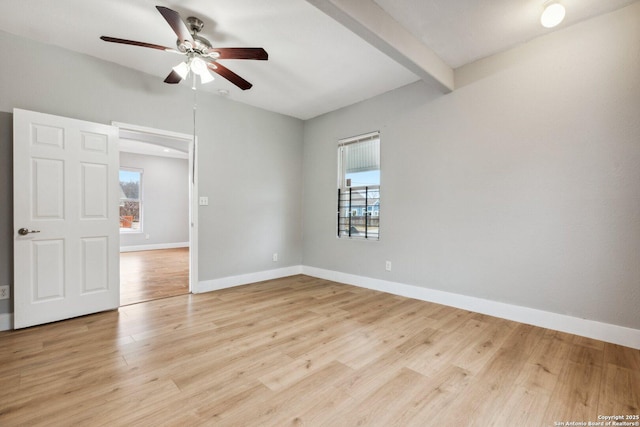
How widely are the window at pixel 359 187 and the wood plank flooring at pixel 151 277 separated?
2.63m

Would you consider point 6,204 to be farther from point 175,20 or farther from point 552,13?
point 552,13

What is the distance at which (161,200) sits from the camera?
340 inches

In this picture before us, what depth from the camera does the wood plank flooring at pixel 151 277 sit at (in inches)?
151

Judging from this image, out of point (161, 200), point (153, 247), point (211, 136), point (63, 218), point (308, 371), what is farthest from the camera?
point (161, 200)

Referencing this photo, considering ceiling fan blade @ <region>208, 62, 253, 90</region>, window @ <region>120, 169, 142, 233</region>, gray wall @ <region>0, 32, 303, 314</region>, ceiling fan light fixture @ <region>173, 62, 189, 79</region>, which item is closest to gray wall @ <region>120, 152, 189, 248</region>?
window @ <region>120, 169, 142, 233</region>

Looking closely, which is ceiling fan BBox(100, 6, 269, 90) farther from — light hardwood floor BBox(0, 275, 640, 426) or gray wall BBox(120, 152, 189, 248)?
gray wall BBox(120, 152, 189, 248)

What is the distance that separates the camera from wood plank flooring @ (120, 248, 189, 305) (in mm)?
3836

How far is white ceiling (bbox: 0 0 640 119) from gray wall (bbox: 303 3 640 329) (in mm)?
329

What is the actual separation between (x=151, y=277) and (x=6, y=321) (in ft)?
7.12

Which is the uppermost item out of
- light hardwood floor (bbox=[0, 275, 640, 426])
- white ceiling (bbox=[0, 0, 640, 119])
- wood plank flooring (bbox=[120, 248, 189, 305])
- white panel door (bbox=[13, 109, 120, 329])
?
white ceiling (bbox=[0, 0, 640, 119])

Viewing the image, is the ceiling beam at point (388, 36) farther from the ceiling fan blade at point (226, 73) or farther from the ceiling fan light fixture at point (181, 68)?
the ceiling fan light fixture at point (181, 68)

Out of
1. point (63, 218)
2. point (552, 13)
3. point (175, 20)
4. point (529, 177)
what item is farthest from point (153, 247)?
point (552, 13)

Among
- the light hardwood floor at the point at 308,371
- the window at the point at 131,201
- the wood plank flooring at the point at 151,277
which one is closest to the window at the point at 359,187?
the light hardwood floor at the point at 308,371

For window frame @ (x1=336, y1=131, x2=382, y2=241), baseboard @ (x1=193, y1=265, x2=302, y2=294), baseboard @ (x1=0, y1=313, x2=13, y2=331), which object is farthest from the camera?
window frame @ (x1=336, y1=131, x2=382, y2=241)
